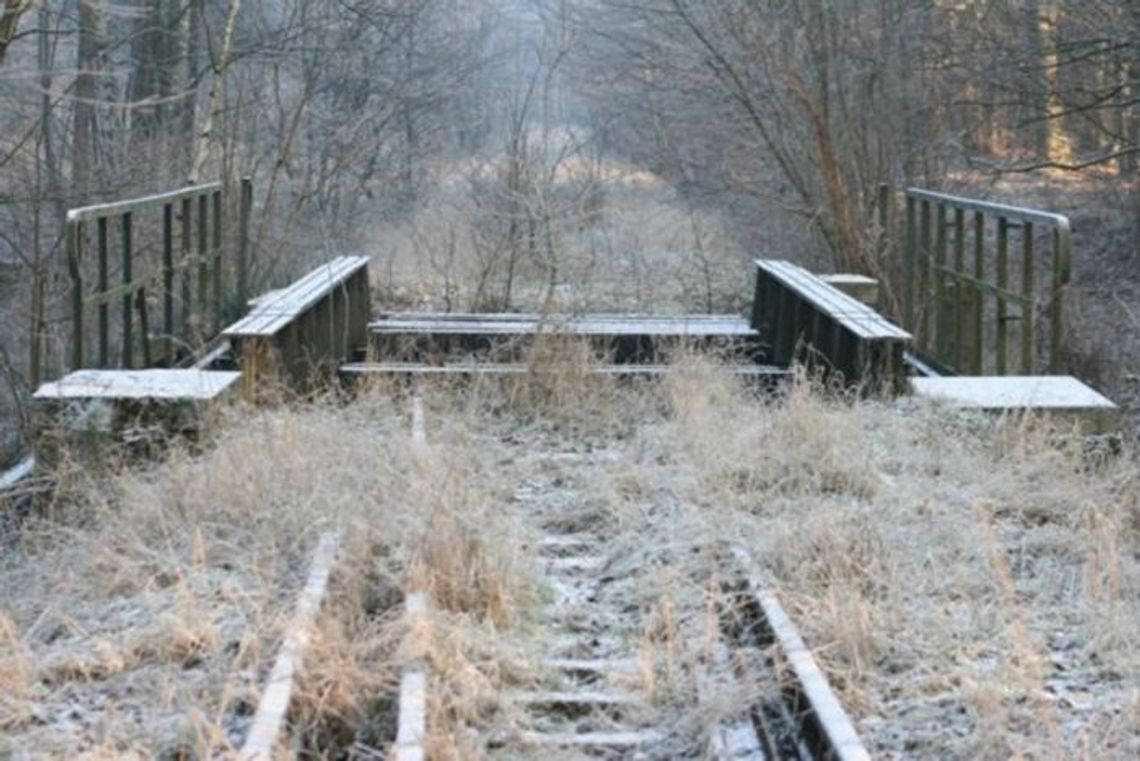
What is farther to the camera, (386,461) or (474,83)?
(474,83)

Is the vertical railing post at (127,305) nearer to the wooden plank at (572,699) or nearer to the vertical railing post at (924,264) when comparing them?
the wooden plank at (572,699)

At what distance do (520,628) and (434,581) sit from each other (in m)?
0.34

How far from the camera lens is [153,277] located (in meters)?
10.7

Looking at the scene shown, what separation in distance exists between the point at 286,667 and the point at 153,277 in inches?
267

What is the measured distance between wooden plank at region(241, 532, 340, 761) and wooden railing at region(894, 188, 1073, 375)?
17.8ft

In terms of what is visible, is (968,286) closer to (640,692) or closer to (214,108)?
(640,692)

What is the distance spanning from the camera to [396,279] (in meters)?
18.6

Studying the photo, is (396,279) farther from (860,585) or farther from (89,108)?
(860,585)

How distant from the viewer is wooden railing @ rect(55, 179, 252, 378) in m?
8.96

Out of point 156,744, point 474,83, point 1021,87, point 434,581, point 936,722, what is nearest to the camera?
point 156,744

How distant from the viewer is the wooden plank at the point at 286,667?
394cm

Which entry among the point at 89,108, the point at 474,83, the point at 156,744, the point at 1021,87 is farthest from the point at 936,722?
the point at 474,83

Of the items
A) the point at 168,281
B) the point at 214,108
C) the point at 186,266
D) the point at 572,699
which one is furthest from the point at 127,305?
the point at 214,108

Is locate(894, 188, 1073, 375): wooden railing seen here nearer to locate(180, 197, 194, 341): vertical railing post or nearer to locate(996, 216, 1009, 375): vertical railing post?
locate(996, 216, 1009, 375): vertical railing post
